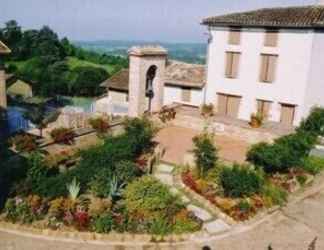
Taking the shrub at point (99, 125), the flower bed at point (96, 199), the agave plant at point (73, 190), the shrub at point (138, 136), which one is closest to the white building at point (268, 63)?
the shrub at point (138, 136)

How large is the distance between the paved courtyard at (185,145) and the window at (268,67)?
5.25 meters

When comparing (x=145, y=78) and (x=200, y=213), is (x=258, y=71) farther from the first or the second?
(x=200, y=213)

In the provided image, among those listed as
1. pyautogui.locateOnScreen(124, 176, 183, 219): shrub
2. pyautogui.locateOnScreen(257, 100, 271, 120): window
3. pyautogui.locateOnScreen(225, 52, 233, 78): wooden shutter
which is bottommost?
pyautogui.locateOnScreen(124, 176, 183, 219): shrub

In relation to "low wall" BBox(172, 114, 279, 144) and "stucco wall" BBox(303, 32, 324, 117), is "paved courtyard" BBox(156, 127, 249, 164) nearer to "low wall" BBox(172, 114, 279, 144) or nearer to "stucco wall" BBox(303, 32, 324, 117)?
"low wall" BBox(172, 114, 279, 144)

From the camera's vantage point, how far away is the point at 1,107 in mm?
22406

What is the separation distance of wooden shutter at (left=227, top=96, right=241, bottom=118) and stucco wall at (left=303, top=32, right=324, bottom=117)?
4.60 metres

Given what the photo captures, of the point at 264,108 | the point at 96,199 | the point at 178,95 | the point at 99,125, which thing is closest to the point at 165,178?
the point at 96,199

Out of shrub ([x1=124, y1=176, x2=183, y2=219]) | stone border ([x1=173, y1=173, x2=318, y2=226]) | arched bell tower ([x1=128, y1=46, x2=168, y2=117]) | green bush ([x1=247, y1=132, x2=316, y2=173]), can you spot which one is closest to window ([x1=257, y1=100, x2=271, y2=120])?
arched bell tower ([x1=128, y1=46, x2=168, y2=117])

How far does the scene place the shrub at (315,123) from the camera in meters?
24.9

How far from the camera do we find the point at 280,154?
59.0 feet

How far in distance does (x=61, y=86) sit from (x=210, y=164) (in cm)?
3987

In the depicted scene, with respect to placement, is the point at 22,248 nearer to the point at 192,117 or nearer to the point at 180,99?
the point at 192,117

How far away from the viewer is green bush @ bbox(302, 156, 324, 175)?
1948 cm

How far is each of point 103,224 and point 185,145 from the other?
1010 centimetres
